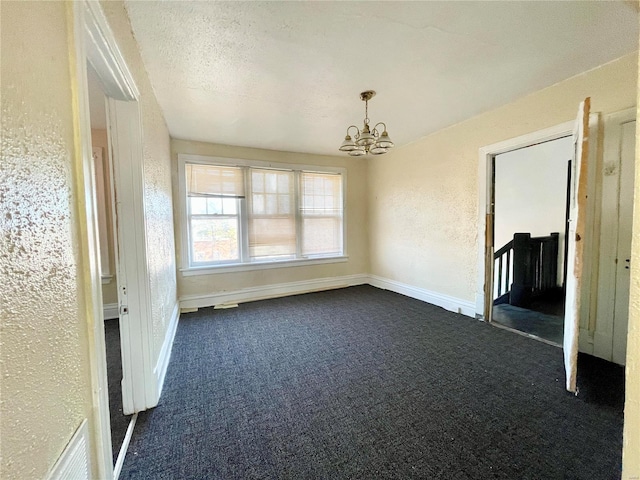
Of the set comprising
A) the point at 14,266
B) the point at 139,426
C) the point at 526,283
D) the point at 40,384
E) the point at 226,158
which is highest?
the point at 226,158

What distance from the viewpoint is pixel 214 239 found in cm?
400

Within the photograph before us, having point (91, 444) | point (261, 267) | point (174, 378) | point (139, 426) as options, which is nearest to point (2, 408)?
point (91, 444)

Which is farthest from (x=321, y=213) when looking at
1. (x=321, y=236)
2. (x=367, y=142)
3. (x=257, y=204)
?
(x=367, y=142)

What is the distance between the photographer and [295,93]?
2.52 meters

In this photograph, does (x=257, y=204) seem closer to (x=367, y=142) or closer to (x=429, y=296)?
(x=367, y=142)

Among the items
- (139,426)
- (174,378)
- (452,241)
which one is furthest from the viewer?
(452,241)

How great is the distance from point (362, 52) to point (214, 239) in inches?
122

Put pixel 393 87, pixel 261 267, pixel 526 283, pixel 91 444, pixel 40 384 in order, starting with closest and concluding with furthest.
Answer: pixel 40 384
pixel 91 444
pixel 393 87
pixel 526 283
pixel 261 267

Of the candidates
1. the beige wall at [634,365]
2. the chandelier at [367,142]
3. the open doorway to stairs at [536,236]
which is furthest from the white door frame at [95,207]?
the open doorway to stairs at [536,236]

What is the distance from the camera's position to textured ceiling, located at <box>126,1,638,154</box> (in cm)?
158

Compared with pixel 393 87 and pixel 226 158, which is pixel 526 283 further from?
pixel 226 158

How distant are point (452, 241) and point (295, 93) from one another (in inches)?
103

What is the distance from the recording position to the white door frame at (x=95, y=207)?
897mm

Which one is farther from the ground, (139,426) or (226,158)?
(226,158)
